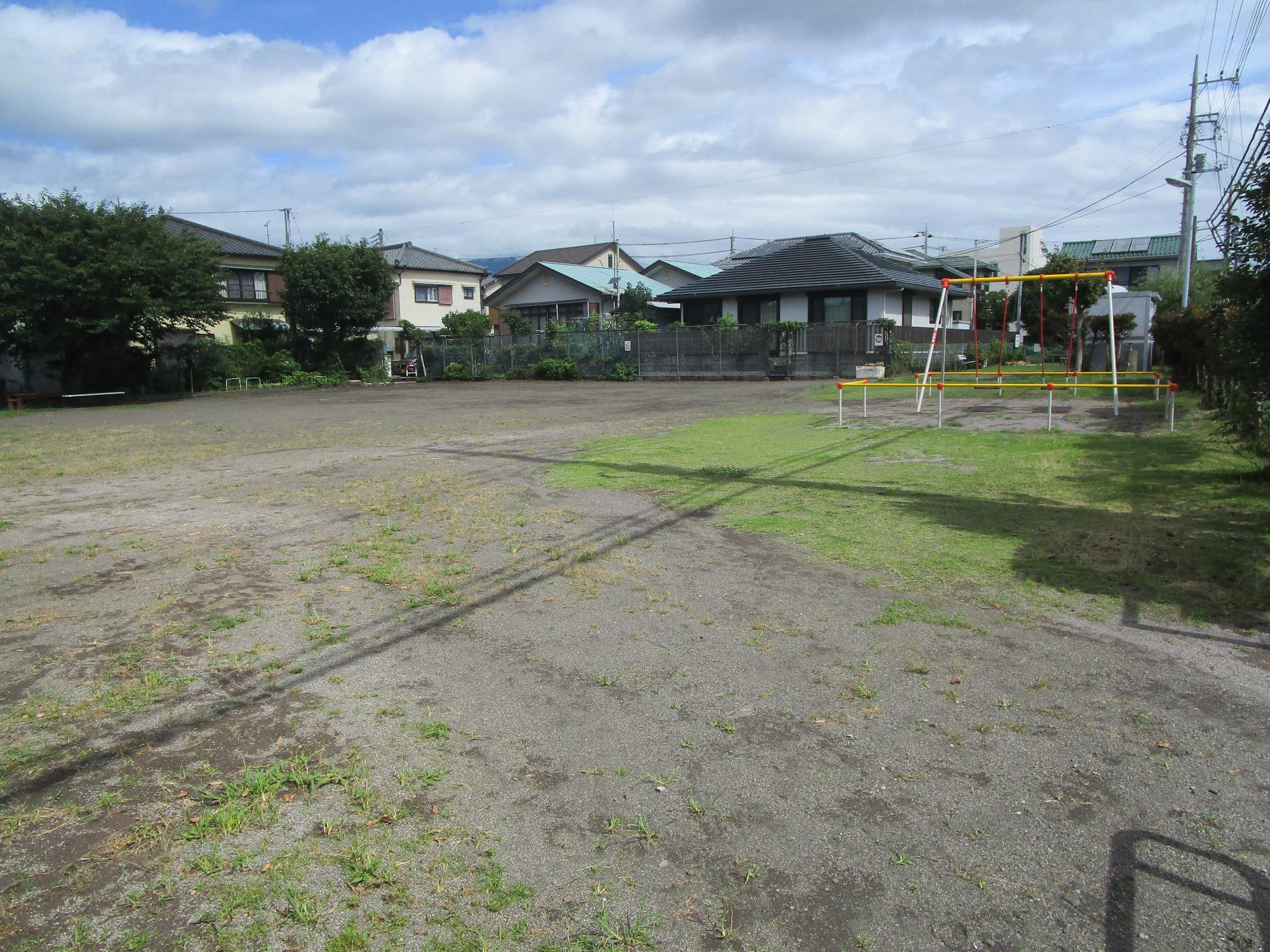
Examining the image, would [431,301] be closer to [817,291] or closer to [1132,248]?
[817,291]

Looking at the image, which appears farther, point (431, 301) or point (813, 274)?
point (431, 301)

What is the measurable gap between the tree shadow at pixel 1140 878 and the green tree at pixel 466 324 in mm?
36697

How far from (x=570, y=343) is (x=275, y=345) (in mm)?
12370

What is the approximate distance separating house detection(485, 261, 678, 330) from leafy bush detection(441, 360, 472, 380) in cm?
666

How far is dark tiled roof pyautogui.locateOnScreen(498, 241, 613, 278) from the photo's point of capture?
57.9m

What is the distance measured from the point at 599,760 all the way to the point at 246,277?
39288 mm

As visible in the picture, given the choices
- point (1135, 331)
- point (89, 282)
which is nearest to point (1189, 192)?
point (1135, 331)

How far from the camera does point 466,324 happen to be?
38.5 m

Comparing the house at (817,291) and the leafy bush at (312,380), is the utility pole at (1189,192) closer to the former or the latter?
the house at (817,291)

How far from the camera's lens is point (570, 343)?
33.2 metres

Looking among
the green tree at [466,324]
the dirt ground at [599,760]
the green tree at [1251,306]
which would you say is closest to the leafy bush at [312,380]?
the green tree at [466,324]

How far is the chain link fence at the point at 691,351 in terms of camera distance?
27172mm

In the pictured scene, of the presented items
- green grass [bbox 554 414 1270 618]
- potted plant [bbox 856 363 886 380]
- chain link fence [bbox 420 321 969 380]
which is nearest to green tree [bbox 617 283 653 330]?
chain link fence [bbox 420 321 969 380]

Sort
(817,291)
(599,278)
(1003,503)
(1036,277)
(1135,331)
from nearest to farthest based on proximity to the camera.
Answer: (1003,503) → (1036,277) → (1135,331) → (817,291) → (599,278)
